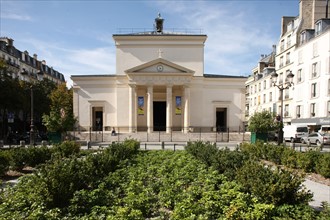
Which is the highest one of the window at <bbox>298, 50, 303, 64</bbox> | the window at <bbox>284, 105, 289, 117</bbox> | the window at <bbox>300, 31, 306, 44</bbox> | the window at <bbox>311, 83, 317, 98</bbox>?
the window at <bbox>300, 31, 306, 44</bbox>

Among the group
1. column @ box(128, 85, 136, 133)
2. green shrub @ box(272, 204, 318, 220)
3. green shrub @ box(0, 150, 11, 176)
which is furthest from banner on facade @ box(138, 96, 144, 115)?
green shrub @ box(272, 204, 318, 220)

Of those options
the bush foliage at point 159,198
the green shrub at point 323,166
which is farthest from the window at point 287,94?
the bush foliage at point 159,198

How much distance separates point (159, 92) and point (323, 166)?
31486mm

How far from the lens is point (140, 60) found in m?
40.3

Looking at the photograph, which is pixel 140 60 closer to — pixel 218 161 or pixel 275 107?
pixel 275 107

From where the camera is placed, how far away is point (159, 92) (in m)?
40.4

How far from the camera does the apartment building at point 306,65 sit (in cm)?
3425

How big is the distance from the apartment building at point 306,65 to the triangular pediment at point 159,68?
41.3ft

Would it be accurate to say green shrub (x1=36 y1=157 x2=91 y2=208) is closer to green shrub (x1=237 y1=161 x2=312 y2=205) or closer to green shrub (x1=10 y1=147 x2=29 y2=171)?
green shrub (x1=237 y1=161 x2=312 y2=205)

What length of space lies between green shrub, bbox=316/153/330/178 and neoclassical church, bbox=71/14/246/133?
25.5 meters

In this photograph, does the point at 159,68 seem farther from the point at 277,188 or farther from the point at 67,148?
the point at 277,188

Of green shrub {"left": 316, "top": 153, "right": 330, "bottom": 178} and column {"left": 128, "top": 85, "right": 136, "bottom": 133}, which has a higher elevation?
column {"left": 128, "top": 85, "right": 136, "bottom": 133}

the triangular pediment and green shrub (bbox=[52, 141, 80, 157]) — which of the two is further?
the triangular pediment

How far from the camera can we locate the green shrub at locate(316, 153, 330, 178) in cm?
1012
